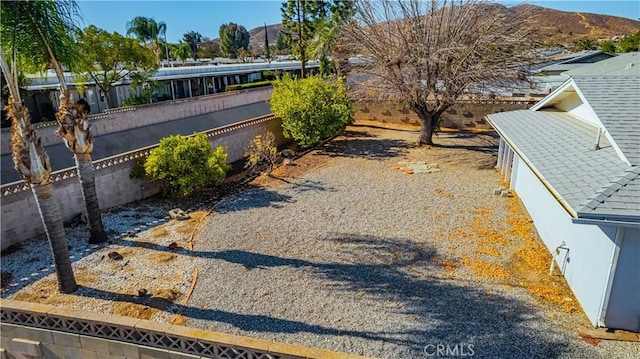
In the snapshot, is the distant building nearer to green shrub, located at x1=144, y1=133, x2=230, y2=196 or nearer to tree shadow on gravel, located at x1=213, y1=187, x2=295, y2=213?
green shrub, located at x1=144, y1=133, x2=230, y2=196

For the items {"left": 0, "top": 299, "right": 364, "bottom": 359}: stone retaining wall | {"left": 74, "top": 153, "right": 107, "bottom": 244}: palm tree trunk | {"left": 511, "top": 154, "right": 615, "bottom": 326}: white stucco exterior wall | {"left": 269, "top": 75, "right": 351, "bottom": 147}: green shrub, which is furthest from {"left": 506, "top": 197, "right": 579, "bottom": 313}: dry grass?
{"left": 269, "top": 75, "right": 351, "bottom": 147}: green shrub

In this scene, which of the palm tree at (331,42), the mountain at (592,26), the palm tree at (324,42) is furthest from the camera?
the mountain at (592,26)

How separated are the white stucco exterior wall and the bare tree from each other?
8.58 m

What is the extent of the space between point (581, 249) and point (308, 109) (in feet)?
47.1

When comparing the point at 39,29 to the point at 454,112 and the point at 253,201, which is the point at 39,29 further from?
the point at 454,112

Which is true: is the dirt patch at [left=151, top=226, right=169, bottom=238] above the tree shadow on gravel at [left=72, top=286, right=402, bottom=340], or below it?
above

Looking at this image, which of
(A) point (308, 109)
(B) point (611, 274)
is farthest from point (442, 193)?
(A) point (308, 109)

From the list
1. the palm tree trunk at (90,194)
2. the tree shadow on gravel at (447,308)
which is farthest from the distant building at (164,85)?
the tree shadow on gravel at (447,308)

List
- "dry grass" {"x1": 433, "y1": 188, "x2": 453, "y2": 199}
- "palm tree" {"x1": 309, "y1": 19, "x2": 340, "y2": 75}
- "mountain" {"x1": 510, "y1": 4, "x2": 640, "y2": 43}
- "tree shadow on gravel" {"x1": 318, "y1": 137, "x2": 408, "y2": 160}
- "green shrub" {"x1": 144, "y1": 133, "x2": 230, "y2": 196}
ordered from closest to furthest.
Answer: "dry grass" {"x1": 433, "y1": 188, "x2": 453, "y2": 199} < "green shrub" {"x1": 144, "y1": 133, "x2": 230, "y2": 196} < "tree shadow on gravel" {"x1": 318, "y1": 137, "x2": 408, "y2": 160} < "palm tree" {"x1": 309, "y1": 19, "x2": 340, "y2": 75} < "mountain" {"x1": 510, "y1": 4, "x2": 640, "y2": 43}

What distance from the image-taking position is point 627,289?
667 cm

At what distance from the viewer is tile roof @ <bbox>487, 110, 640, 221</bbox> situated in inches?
248

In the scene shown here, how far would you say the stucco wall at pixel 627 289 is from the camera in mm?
6480

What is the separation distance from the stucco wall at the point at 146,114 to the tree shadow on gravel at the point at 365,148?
11.5 meters

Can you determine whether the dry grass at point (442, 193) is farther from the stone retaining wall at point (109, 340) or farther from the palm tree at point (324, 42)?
the palm tree at point (324, 42)
